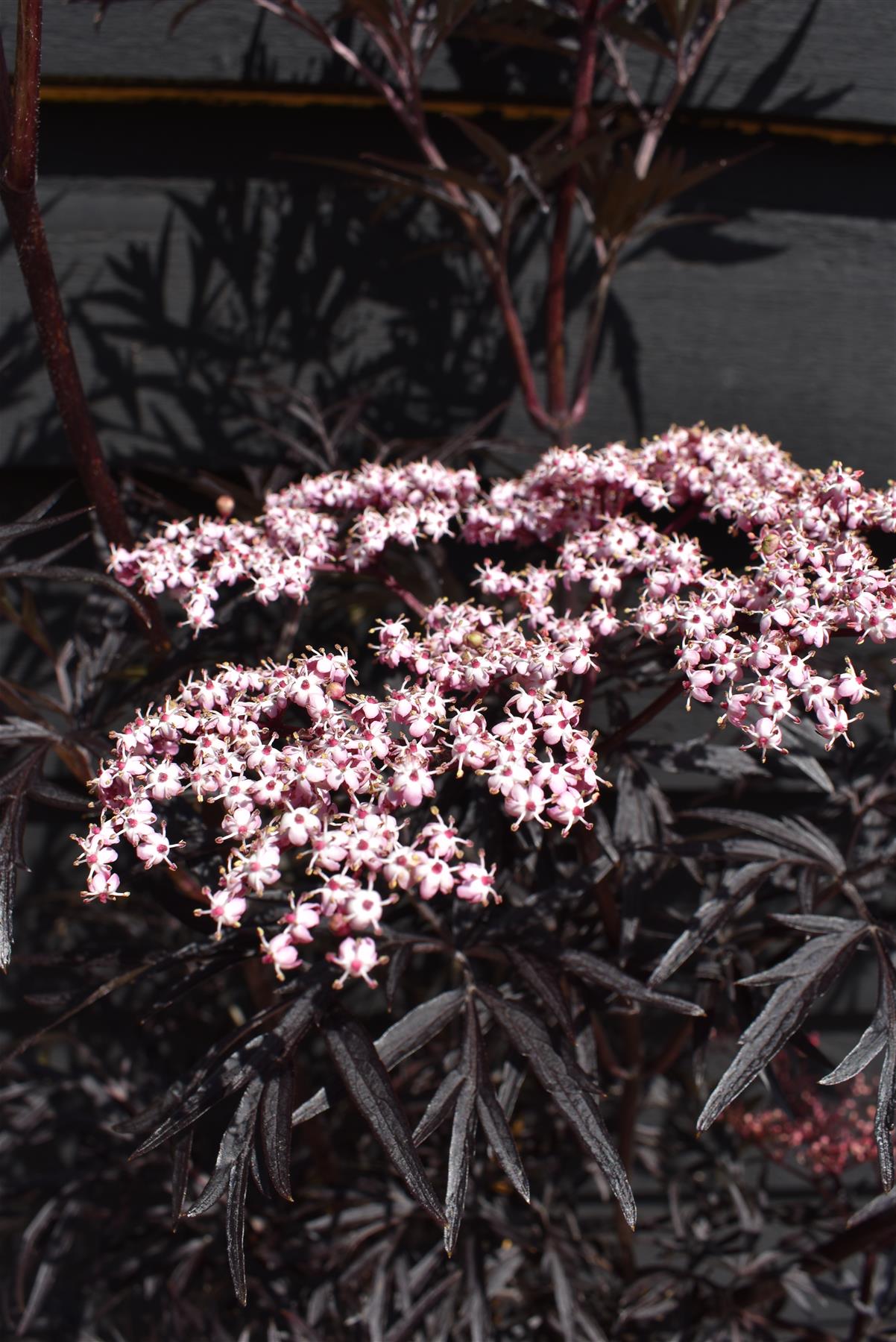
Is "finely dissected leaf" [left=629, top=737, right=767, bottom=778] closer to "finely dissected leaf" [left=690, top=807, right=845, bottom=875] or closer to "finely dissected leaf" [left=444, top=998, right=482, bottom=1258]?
"finely dissected leaf" [left=690, top=807, right=845, bottom=875]

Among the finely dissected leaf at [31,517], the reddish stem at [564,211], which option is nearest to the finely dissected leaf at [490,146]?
the reddish stem at [564,211]

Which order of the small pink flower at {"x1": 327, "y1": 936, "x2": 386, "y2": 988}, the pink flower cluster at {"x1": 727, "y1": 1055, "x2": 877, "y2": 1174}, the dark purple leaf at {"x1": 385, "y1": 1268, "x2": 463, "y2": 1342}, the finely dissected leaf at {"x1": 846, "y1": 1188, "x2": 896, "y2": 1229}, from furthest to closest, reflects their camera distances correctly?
the pink flower cluster at {"x1": 727, "y1": 1055, "x2": 877, "y2": 1174} < the dark purple leaf at {"x1": 385, "y1": 1268, "x2": 463, "y2": 1342} < the finely dissected leaf at {"x1": 846, "y1": 1188, "x2": 896, "y2": 1229} < the small pink flower at {"x1": 327, "y1": 936, "x2": 386, "y2": 988}

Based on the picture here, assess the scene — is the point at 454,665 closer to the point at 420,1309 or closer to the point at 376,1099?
the point at 376,1099

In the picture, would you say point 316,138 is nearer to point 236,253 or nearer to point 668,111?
point 236,253

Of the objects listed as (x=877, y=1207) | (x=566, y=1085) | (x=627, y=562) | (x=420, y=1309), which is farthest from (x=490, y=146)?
(x=420, y=1309)

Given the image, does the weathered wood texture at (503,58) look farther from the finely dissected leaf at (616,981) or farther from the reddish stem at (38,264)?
the finely dissected leaf at (616,981)

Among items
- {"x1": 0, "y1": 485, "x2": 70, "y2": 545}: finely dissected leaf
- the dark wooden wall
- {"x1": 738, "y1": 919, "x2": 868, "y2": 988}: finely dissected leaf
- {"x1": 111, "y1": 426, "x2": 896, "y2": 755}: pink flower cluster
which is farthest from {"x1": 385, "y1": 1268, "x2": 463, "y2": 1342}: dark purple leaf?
the dark wooden wall
